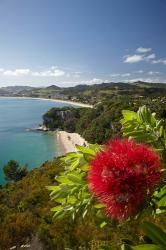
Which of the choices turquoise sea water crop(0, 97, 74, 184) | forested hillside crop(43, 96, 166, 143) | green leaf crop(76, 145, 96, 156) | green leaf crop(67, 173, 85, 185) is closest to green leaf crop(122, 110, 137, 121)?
A: green leaf crop(76, 145, 96, 156)

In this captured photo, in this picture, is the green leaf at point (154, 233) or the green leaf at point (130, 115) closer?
the green leaf at point (154, 233)

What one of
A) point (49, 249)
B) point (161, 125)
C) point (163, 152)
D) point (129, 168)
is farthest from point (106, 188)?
point (49, 249)

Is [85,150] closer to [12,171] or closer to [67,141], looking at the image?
[12,171]

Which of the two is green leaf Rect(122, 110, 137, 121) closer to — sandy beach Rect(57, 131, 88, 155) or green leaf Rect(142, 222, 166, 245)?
green leaf Rect(142, 222, 166, 245)

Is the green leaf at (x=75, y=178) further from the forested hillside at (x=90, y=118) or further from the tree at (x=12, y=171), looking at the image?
the forested hillside at (x=90, y=118)

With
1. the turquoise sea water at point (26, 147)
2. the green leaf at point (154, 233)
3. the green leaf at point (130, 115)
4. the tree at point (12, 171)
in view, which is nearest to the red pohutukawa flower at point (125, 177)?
the green leaf at point (154, 233)

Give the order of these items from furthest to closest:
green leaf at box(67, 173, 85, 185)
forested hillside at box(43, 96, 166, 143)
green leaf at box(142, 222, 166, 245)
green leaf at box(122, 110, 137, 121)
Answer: forested hillside at box(43, 96, 166, 143), green leaf at box(122, 110, 137, 121), green leaf at box(67, 173, 85, 185), green leaf at box(142, 222, 166, 245)
